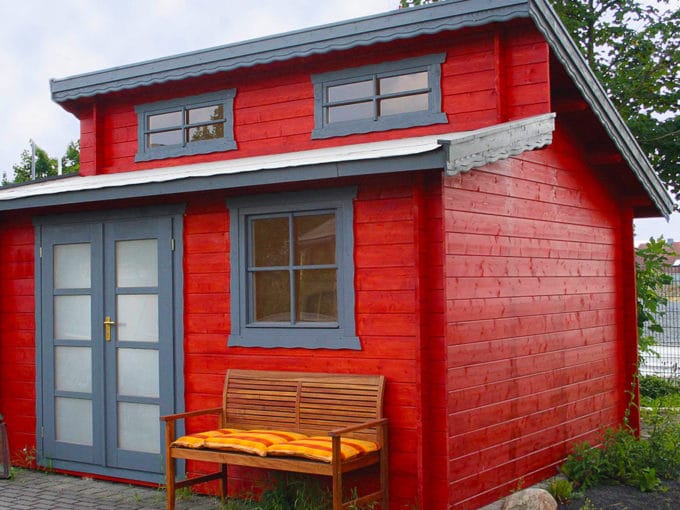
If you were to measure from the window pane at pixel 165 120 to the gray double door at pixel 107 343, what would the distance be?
1736mm

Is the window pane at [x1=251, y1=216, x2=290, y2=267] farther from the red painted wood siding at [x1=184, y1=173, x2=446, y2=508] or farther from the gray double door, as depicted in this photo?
the gray double door

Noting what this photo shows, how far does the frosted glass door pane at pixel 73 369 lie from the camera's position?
8430mm

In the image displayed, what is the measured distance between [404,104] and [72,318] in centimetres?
376

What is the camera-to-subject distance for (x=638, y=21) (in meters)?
17.9

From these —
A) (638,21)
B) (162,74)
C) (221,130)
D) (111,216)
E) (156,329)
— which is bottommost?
(156,329)

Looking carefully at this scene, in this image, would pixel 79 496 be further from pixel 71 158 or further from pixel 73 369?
pixel 71 158

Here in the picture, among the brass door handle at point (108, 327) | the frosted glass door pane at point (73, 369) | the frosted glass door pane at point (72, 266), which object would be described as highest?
the frosted glass door pane at point (72, 266)

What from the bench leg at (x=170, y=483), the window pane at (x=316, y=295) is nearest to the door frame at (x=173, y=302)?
the bench leg at (x=170, y=483)

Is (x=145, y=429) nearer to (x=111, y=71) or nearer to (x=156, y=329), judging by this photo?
(x=156, y=329)

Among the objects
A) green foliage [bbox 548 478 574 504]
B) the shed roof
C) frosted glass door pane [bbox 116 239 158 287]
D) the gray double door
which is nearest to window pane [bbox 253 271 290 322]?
the gray double door

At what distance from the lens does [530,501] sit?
6527 mm

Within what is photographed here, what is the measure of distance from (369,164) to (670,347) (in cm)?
1341

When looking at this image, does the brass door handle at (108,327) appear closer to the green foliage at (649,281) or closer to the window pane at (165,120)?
the window pane at (165,120)

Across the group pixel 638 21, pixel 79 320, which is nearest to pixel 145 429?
pixel 79 320
